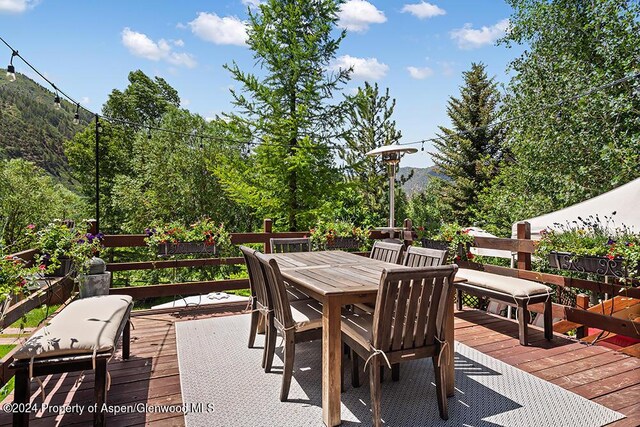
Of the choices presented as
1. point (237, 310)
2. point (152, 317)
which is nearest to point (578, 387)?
point (237, 310)

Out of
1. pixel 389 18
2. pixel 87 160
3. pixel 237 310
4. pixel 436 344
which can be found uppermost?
pixel 389 18

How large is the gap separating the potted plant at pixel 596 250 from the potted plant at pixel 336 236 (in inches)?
87.7

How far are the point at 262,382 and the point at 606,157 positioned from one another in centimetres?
751

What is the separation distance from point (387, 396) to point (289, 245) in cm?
249

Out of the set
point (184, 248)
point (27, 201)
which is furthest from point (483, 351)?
point (27, 201)

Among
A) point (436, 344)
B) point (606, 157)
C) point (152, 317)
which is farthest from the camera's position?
point (606, 157)

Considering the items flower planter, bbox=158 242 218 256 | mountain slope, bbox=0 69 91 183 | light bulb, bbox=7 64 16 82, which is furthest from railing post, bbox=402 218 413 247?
mountain slope, bbox=0 69 91 183

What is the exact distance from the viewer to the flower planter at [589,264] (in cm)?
294

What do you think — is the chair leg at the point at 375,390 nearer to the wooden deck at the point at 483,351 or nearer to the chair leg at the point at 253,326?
the wooden deck at the point at 483,351

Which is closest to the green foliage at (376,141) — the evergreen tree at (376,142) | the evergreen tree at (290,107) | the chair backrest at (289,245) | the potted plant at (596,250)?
the evergreen tree at (376,142)

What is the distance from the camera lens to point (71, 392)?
7.87 ft

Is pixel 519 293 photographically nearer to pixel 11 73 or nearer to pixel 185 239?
pixel 185 239

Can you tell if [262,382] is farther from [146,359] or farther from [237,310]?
[237,310]

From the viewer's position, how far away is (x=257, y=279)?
9.49ft
